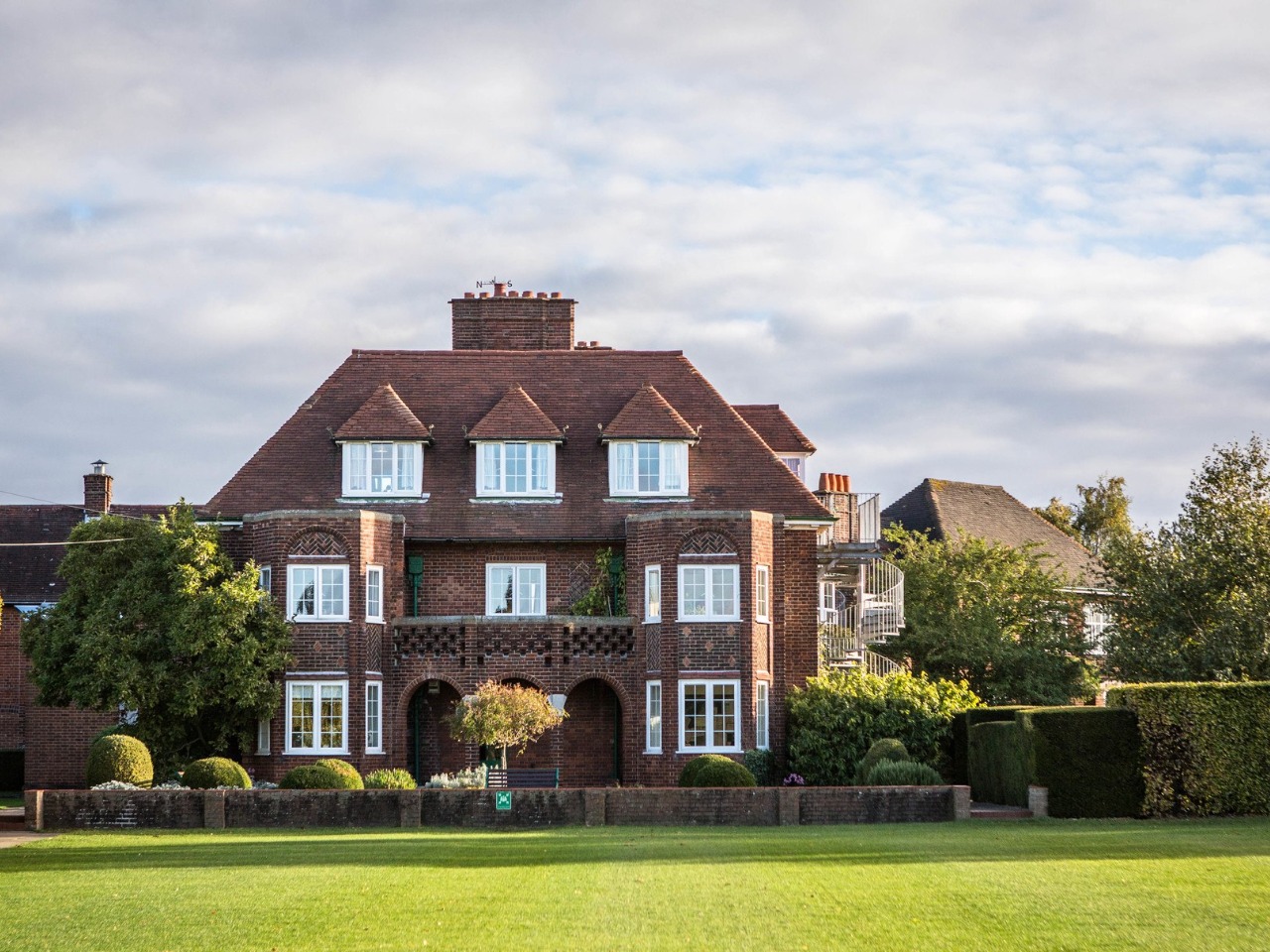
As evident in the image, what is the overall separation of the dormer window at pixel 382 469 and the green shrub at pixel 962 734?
15.1 metres

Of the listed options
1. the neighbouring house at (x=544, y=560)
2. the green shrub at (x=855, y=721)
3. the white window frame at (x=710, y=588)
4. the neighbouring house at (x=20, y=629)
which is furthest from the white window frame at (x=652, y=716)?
the neighbouring house at (x=20, y=629)

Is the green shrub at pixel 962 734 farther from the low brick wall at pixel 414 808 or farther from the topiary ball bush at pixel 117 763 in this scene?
the topiary ball bush at pixel 117 763

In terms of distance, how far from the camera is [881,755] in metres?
38.1

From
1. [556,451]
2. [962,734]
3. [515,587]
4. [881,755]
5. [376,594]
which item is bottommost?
[881,755]

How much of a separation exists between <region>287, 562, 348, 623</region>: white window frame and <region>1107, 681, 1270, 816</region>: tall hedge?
1920 centimetres

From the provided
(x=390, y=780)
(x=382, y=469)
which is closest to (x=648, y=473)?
(x=382, y=469)

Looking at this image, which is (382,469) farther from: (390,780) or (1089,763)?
(1089,763)

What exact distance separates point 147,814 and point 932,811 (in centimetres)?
1454

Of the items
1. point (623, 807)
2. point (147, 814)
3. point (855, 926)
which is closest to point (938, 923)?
point (855, 926)

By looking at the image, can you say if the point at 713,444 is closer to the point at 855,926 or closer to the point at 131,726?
the point at 131,726

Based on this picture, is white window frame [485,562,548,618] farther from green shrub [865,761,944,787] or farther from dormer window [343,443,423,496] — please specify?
green shrub [865,761,944,787]

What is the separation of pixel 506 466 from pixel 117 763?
45.3 ft

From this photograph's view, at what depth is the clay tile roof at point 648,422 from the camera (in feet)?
146

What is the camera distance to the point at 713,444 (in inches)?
1800
